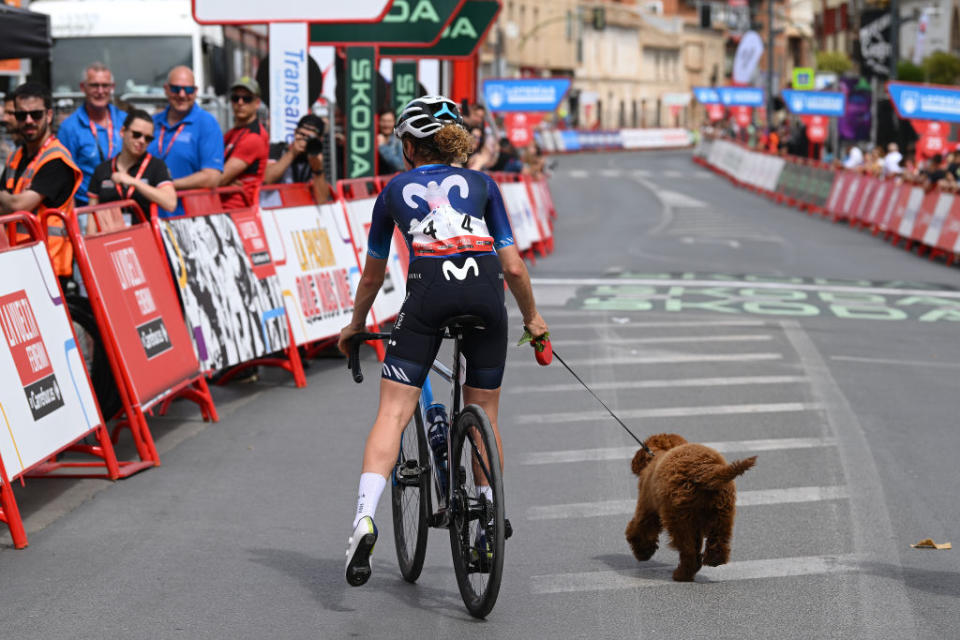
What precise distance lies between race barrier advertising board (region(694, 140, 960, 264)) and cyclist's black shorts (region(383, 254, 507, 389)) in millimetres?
19002

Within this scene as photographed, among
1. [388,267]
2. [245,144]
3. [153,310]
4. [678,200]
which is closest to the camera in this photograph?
[153,310]

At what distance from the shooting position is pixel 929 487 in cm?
798

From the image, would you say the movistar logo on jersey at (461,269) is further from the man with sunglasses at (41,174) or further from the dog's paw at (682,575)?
the man with sunglasses at (41,174)

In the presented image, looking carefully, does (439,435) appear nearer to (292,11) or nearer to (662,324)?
(662,324)

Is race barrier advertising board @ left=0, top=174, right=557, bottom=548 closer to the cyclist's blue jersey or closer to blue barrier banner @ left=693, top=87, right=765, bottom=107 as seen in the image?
the cyclist's blue jersey

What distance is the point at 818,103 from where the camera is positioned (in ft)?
150

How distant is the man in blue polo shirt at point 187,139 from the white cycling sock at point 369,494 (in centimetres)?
621

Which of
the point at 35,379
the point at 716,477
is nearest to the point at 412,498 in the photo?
the point at 716,477

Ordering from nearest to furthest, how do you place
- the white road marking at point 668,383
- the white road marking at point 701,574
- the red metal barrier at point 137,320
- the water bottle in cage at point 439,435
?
the water bottle in cage at point 439,435 → the white road marking at point 701,574 → the red metal barrier at point 137,320 → the white road marking at point 668,383

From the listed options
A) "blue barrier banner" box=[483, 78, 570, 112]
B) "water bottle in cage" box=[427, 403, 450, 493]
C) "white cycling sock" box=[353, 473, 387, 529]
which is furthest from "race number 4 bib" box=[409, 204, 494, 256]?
"blue barrier banner" box=[483, 78, 570, 112]

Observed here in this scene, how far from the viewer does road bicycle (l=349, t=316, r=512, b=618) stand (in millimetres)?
5445

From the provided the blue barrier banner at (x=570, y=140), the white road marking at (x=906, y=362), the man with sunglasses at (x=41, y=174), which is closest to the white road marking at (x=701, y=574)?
the man with sunglasses at (x=41, y=174)

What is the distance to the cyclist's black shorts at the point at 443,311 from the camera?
557 cm

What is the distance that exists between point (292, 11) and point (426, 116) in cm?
967
